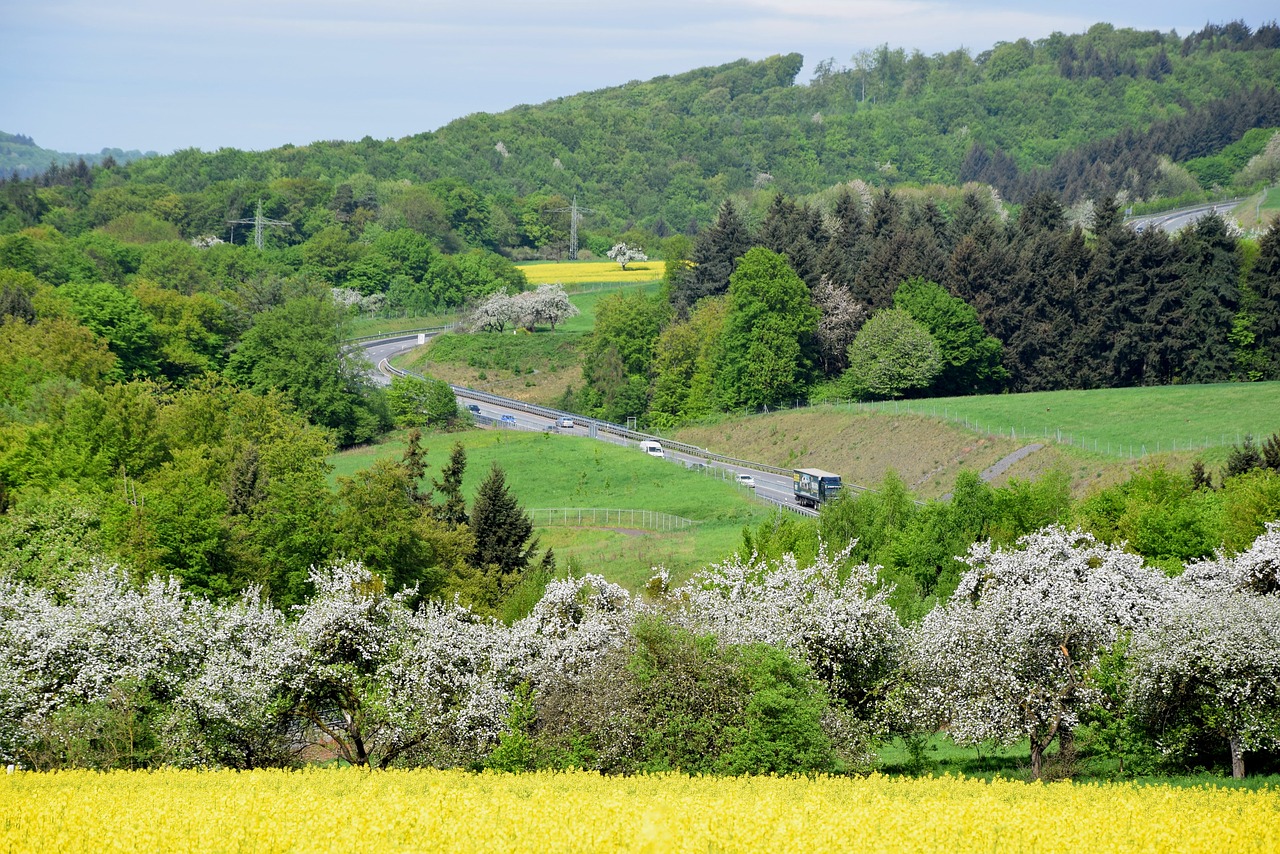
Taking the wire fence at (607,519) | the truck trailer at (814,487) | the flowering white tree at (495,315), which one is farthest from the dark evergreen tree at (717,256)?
the wire fence at (607,519)

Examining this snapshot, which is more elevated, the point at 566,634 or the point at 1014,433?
the point at 566,634

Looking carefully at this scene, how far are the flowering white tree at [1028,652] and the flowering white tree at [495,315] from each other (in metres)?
113

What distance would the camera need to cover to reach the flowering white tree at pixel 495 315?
475 ft

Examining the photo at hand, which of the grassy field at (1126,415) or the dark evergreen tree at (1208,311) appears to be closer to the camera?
the grassy field at (1126,415)

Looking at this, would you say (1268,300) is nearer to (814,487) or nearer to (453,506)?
(814,487)

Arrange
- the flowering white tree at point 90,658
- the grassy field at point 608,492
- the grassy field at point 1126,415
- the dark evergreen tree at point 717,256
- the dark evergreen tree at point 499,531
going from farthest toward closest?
the dark evergreen tree at point 717,256
the grassy field at point 1126,415
the grassy field at point 608,492
the dark evergreen tree at point 499,531
the flowering white tree at point 90,658

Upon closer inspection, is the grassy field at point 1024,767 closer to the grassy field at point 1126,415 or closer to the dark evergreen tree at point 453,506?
the dark evergreen tree at point 453,506

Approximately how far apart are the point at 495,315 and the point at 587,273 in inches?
1841

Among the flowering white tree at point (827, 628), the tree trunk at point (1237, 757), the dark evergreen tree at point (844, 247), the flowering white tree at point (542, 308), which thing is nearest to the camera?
the tree trunk at point (1237, 757)

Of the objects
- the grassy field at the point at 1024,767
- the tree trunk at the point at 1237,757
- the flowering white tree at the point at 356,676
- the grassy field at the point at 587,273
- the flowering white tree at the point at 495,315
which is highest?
the grassy field at the point at 587,273

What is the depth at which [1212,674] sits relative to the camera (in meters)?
32.4

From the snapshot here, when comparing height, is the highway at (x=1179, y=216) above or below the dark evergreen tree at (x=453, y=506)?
above

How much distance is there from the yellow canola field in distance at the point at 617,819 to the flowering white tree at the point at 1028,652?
28.8ft

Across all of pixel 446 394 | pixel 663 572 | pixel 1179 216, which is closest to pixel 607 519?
pixel 446 394
